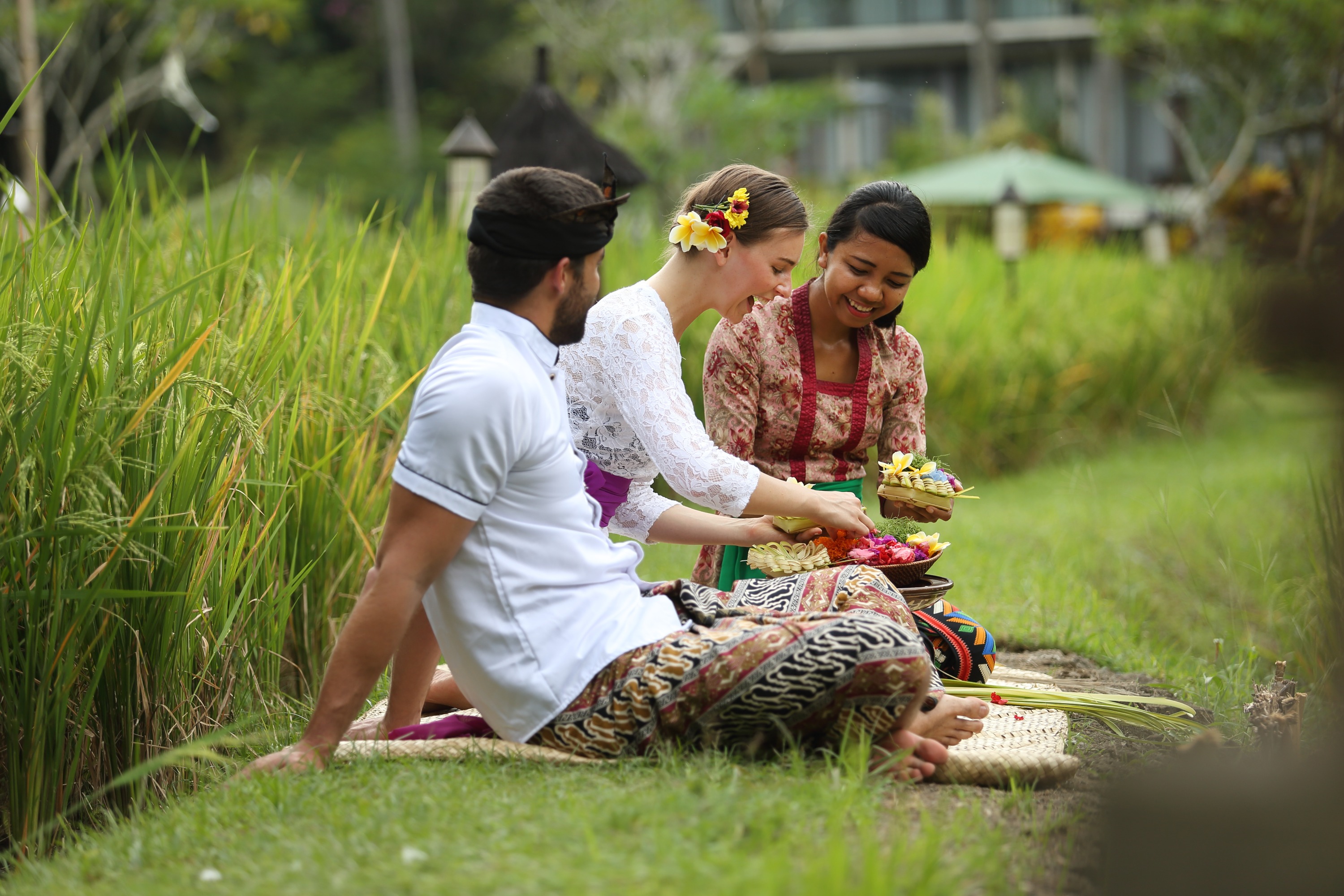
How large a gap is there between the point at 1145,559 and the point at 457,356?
15.9ft

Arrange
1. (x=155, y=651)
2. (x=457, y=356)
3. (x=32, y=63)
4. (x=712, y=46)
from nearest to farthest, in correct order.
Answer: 1. (x=457, y=356)
2. (x=155, y=651)
3. (x=32, y=63)
4. (x=712, y=46)

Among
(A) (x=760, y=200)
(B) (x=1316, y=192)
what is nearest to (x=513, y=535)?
(A) (x=760, y=200)

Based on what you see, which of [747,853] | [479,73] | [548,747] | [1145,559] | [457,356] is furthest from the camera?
[479,73]

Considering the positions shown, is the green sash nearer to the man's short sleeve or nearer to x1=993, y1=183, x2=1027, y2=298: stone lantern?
the man's short sleeve

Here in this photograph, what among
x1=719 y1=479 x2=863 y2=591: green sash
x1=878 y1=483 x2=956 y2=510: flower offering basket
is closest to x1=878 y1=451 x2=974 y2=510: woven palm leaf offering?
x1=878 y1=483 x2=956 y2=510: flower offering basket

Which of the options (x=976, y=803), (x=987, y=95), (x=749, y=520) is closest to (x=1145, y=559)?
(x=749, y=520)

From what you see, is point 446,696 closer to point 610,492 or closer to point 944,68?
point 610,492

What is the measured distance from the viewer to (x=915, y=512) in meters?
3.26

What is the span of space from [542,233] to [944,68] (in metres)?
27.7

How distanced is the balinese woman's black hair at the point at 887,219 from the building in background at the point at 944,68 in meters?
22.5

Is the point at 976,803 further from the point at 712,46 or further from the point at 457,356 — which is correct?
the point at 712,46

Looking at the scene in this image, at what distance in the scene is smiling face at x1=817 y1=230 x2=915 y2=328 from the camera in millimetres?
3207

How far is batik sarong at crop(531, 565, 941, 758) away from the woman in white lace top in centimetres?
44

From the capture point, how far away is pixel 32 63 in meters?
6.57
